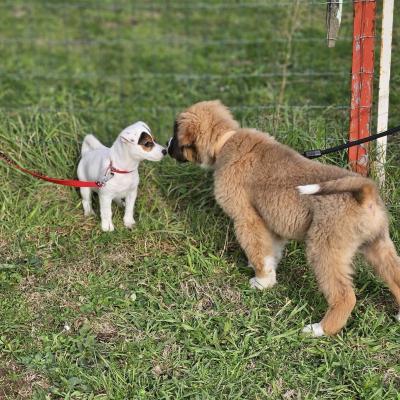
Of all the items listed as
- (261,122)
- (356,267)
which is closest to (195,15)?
(261,122)

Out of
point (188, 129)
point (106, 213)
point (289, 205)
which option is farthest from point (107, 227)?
point (289, 205)

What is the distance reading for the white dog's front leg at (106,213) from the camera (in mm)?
5199

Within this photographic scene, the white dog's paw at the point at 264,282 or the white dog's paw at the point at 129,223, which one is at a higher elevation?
the white dog's paw at the point at 129,223

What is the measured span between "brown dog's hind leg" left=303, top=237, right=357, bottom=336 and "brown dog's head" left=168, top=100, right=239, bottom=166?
3.43 feet

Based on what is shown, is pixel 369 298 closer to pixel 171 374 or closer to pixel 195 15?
pixel 171 374

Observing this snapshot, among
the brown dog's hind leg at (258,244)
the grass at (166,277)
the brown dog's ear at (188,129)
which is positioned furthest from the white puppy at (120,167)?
the brown dog's hind leg at (258,244)

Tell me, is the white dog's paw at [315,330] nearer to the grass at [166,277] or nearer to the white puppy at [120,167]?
the grass at [166,277]

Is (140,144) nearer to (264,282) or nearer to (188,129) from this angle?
(188,129)

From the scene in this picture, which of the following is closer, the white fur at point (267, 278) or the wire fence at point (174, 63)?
the white fur at point (267, 278)

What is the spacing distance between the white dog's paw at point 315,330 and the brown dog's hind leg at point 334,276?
0.04m

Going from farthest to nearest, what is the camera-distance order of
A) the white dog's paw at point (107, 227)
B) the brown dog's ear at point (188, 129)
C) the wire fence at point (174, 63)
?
the wire fence at point (174, 63) → the white dog's paw at point (107, 227) → the brown dog's ear at point (188, 129)

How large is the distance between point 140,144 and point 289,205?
4.15ft

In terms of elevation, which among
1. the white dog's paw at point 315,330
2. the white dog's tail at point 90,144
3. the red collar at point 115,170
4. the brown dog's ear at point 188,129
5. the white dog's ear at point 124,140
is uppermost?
the brown dog's ear at point 188,129

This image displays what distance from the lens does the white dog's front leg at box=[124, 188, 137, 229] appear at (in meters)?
5.29
